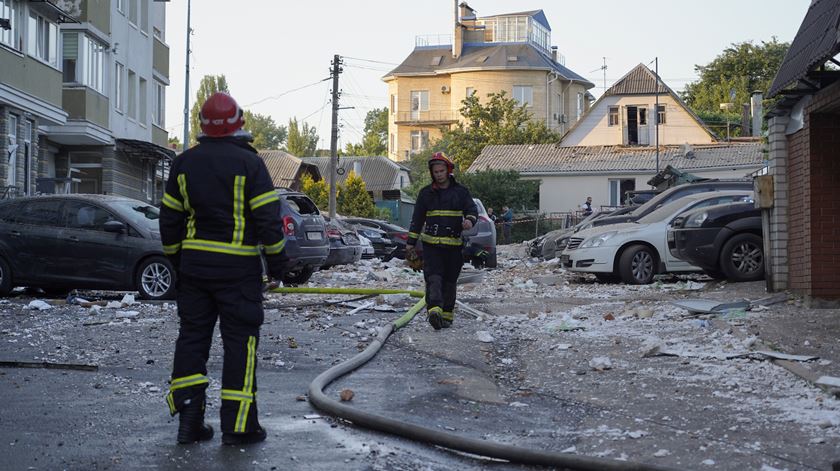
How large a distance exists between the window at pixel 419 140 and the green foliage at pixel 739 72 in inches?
985

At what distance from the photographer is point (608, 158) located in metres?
61.2

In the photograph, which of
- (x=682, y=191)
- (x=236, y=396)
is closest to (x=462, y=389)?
(x=236, y=396)

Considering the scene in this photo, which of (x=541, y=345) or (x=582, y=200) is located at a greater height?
(x=582, y=200)

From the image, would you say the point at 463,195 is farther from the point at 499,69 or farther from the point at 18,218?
the point at 499,69

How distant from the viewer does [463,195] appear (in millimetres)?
11836

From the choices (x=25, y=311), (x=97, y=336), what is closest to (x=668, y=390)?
(x=97, y=336)

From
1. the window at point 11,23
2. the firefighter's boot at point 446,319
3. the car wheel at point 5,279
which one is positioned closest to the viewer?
the firefighter's boot at point 446,319

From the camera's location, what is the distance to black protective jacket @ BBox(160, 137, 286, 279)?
20.1 feet

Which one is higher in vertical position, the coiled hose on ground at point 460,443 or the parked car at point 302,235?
the parked car at point 302,235

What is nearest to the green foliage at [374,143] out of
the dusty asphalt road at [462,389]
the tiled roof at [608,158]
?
the tiled roof at [608,158]

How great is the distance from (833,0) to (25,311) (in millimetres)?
10179

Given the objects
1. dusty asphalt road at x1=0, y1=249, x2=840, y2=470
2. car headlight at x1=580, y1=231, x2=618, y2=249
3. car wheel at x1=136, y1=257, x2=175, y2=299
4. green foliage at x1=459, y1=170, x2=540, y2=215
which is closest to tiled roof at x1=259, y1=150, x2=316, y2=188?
green foliage at x1=459, y1=170, x2=540, y2=215

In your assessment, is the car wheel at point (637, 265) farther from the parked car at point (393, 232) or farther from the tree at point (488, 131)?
the tree at point (488, 131)

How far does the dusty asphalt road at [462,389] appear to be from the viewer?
581cm
